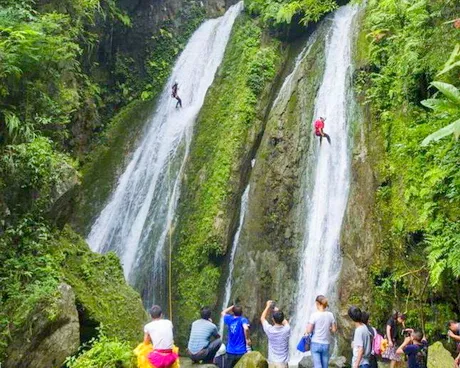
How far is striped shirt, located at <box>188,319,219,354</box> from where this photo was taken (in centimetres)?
762

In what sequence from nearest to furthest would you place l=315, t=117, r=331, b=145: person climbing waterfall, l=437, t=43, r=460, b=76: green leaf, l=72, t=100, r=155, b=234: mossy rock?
l=437, t=43, r=460, b=76: green leaf
l=315, t=117, r=331, b=145: person climbing waterfall
l=72, t=100, r=155, b=234: mossy rock

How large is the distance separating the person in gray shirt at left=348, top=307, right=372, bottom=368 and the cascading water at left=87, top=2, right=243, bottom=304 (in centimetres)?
919

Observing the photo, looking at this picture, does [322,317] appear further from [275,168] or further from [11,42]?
[275,168]

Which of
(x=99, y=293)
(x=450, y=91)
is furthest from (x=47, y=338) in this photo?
(x=450, y=91)

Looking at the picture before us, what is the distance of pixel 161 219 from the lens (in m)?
16.3

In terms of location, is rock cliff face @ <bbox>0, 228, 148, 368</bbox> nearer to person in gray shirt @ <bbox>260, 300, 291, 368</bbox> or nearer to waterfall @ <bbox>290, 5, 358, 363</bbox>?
person in gray shirt @ <bbox>260, 300, 291, 368</bbox>

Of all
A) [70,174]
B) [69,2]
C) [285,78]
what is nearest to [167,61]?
[285,78]

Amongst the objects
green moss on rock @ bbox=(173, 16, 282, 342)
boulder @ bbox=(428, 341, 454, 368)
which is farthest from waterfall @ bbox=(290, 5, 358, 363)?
boulder @ bbox=(428, 341, 454, 368)

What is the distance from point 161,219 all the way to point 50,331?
847 cm

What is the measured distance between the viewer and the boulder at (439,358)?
7260 millimetres

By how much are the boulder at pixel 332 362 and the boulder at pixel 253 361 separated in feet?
10.3

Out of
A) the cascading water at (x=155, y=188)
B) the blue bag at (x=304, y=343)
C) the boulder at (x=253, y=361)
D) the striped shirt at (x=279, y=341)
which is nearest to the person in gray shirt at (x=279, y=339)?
the striped shirt at (x=279, y=341)

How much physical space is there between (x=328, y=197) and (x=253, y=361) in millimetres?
7596

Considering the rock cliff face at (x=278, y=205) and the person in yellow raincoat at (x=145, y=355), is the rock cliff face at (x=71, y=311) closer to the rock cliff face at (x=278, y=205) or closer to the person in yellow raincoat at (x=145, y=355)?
the person in yellow raincoat at (x=145, y=355)
